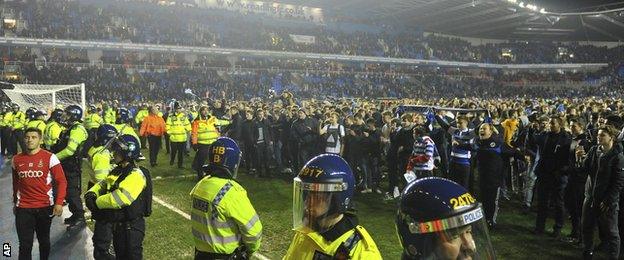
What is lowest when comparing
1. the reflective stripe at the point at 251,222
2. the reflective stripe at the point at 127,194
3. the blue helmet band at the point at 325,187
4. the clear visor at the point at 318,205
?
the reflective stripe at the point at 127,194

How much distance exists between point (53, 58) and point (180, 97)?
8181 millimetres

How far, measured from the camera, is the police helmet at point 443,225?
1780 mm

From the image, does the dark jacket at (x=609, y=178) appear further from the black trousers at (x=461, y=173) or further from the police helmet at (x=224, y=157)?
the police helmet at (x=224, y=157)

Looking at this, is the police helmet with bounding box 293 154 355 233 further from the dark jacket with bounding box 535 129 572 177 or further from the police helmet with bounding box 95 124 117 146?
the dark jacket with bounding box 535 129 572 177

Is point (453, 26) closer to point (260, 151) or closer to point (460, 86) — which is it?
point (460, 86)

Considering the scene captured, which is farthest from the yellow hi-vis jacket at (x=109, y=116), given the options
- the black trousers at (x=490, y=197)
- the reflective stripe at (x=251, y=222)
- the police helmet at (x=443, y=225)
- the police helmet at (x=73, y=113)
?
the police helmet at (x=443, y=225)

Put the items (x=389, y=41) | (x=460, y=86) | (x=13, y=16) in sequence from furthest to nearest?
(x=389, y=41) → (x=460, y=86) → (x=13, y=16)

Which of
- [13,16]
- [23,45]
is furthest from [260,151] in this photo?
[13,16]

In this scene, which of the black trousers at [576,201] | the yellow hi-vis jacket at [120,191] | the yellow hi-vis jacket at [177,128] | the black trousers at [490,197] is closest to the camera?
the yellow hi-vis jacket at [120,191]

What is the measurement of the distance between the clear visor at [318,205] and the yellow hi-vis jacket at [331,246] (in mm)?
45

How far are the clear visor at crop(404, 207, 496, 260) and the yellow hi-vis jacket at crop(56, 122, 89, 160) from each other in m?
7.25

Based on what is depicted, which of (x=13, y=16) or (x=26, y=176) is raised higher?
(x=13, y=16)

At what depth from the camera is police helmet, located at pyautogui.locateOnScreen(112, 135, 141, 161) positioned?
182 inches

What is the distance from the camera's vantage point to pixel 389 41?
2004 inches
